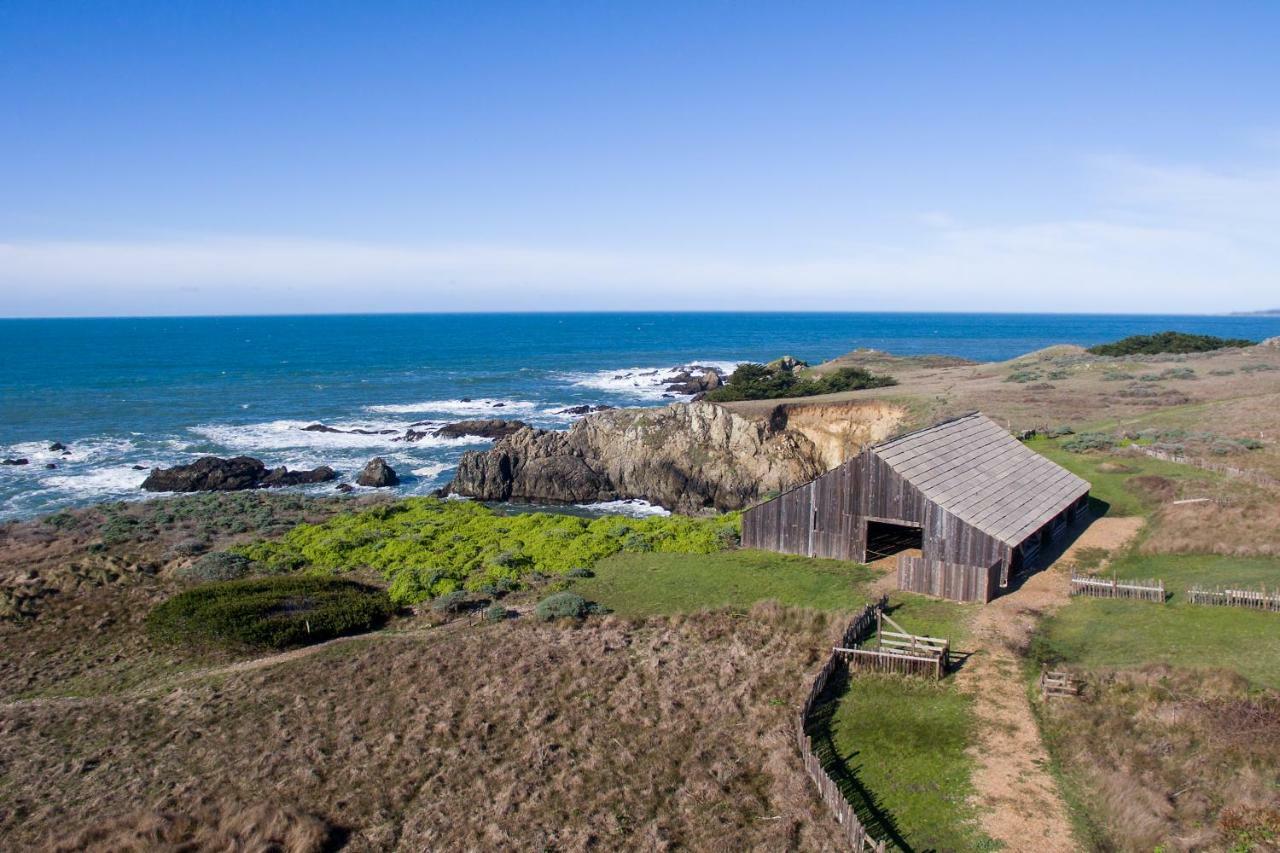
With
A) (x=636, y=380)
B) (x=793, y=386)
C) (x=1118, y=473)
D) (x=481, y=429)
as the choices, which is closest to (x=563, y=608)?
(x=1118, y=473)

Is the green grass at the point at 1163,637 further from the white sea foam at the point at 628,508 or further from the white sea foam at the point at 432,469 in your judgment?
the white sea foam at the point at 432,469

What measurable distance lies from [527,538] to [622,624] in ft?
39.1

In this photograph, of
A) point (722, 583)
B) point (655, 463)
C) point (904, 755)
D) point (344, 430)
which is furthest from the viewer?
point (344, 430)

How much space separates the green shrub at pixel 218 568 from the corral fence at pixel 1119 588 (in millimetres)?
31584

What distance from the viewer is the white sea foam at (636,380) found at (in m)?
95.9

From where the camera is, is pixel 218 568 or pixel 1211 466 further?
pixel 1211 466

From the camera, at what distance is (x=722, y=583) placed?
29453 mm

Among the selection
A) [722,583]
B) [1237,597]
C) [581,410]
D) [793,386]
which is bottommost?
[722,583]

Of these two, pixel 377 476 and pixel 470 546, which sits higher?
pixel 470 546

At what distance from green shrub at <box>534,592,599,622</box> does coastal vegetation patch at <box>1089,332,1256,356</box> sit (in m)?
80.9

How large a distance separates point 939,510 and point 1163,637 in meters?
7.18

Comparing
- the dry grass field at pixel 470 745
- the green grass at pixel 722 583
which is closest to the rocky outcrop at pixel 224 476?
the green grass at pixel 722 583

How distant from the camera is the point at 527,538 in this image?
3728 cm

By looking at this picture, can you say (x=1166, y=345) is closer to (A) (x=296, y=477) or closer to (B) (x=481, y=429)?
(B) (x=481, y=429)
